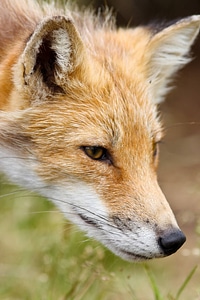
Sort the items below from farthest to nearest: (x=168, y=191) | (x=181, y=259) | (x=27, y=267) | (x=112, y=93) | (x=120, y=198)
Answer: (x=168, y=191) < (x=181, y=259) < (x=27, y=267) < (x=112, y=93) < (x=120, y=198)

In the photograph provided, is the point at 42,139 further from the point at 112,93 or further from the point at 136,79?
the point at 136,79

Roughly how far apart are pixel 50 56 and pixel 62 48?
0.50 ft

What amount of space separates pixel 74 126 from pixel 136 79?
866 mm

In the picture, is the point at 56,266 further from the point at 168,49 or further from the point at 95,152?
the point at 168,49

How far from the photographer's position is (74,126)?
17.2 feet

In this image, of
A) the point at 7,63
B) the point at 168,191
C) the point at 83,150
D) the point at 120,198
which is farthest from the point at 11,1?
the point at 168,191

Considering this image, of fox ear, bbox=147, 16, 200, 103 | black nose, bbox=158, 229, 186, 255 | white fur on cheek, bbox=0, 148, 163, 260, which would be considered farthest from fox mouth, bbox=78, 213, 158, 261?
fox ear, bbox=147, 16, 200, 103

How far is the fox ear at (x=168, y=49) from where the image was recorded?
20.1ft

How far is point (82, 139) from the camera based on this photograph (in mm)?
5184

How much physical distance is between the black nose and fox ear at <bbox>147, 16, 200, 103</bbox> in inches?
66.9

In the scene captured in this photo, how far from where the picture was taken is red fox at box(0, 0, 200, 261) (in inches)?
197

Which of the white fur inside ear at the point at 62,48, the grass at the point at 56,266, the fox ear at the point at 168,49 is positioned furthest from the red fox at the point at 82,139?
the fox ear at the point at 168,49

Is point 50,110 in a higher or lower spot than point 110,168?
higher

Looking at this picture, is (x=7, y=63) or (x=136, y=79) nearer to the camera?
(x=7, y=63)
